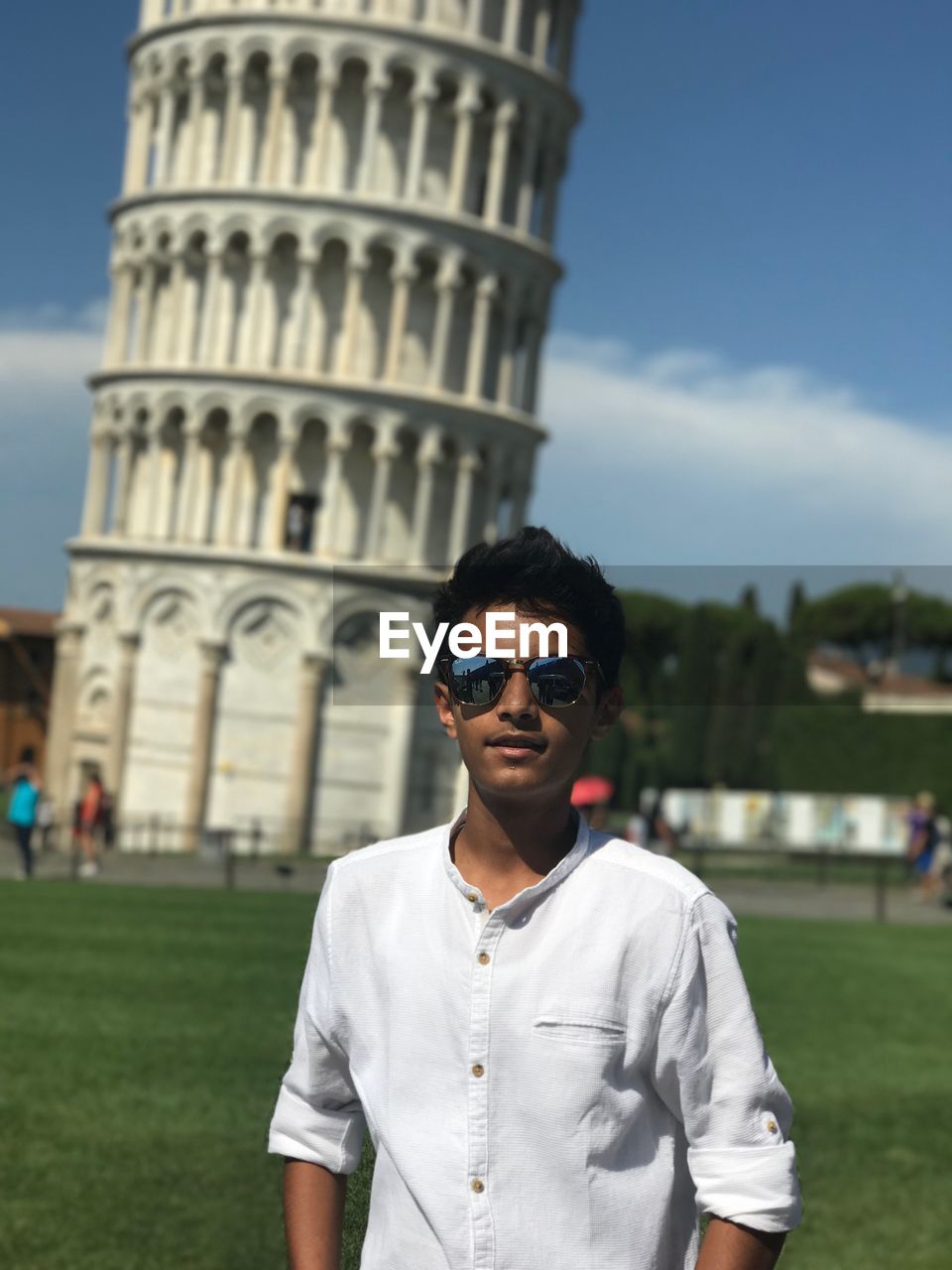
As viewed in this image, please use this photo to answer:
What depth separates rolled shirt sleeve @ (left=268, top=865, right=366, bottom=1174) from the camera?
295cm

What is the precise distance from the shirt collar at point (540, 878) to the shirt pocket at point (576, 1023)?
0.16 m

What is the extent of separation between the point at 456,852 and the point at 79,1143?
6280 millimetres

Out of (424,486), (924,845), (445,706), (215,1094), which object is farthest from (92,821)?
(445,706)

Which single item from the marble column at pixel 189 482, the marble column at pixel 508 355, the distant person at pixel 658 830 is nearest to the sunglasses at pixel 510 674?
the distant person at pixel 658 830

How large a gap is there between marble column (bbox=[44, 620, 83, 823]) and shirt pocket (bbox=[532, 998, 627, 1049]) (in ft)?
178

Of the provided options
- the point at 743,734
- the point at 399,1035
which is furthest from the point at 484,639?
the point at 743,734

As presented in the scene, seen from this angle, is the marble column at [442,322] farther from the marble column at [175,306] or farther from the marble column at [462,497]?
the marble column at [175,306]

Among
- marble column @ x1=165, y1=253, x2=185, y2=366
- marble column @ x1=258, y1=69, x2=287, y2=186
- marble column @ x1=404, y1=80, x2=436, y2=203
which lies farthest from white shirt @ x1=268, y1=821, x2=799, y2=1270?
marble column @ x1=165, y1=253, x2=185, y2=366

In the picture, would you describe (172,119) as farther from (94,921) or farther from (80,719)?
(94,921)

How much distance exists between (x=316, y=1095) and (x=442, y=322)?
53934mm

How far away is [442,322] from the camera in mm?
55906

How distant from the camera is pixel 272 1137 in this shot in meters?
3.01

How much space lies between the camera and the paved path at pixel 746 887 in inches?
1065

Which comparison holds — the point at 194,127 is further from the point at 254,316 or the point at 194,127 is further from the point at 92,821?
the point at 92,821
